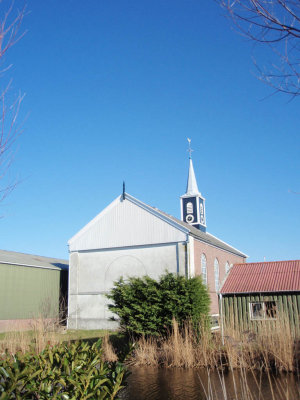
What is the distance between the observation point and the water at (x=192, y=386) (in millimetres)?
8602

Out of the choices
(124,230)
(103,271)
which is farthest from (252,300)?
(103,271)

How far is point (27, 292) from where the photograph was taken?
26203mm

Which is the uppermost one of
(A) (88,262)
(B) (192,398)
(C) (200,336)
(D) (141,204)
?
(D) (141,204)

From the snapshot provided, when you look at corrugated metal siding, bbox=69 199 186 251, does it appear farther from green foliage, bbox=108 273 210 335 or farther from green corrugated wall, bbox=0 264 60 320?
green foliage, bbox=108 273 210 335

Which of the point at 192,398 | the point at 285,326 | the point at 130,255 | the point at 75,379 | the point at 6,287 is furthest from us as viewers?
the point at 130,255

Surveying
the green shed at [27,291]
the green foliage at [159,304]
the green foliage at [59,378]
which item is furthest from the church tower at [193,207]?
the green foliage at [59,378]

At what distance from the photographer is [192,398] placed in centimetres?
855

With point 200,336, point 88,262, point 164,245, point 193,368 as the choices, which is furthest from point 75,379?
point 88,262

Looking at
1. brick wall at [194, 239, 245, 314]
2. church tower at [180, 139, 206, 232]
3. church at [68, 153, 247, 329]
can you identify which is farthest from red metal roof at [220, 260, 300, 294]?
church tower at [180, 139, 206, 232]

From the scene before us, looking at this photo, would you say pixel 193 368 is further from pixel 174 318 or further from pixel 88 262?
pixel 88 262

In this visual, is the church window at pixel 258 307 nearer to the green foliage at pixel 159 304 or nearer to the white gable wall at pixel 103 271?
the green foliage at pixel 159 304

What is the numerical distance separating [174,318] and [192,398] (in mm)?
4701

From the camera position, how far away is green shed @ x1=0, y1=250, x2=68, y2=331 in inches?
961

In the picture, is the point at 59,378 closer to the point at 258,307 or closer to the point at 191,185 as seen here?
the point at 258,307
